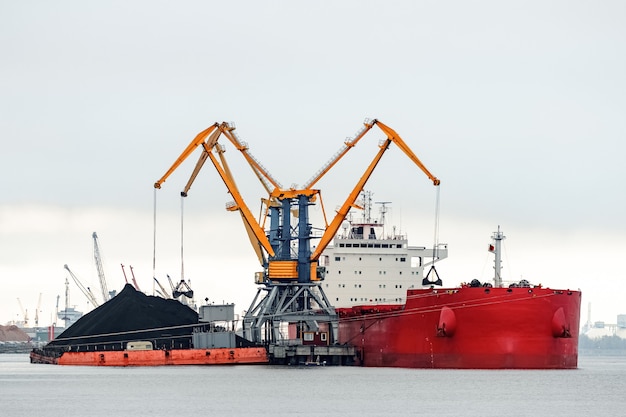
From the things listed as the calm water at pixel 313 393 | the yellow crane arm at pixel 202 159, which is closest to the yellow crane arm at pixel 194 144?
the yellow crane arm at pixel 202 159

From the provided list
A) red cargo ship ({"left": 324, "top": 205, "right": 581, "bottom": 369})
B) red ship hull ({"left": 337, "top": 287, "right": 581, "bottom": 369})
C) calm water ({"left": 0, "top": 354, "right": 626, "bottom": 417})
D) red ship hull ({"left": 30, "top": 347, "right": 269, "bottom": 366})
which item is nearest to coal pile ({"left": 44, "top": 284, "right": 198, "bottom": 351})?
red ship hull ({"left": 30, "top": 347, "right": 269, "bottom": 366})

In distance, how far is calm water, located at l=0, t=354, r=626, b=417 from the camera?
45.7 m

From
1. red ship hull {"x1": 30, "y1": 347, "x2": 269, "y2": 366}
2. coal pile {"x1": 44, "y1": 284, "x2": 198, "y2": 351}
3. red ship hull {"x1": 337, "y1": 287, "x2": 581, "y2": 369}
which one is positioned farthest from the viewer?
coal pile {"x1": 44, "y1": 284, "x2": 198, "y2": 351}

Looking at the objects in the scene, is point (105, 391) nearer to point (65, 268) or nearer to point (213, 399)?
point (213, 399)

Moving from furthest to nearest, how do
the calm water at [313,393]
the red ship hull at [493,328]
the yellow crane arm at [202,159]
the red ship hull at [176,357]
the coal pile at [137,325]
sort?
the yellow crane arm at [202,159] → the coal pile at [137,325] → the red ship hull at [176,357] → the red ship hull at [493,328] → the calm water at [313,393]

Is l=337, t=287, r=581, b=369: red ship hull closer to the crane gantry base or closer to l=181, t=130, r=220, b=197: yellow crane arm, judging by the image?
the crane gantry base

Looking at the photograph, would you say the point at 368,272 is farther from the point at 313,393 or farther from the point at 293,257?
the point at 313,393

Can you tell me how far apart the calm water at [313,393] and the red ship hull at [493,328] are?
2.33 feet

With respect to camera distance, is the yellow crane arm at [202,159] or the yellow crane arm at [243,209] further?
the yellow crane arm at [202,159]

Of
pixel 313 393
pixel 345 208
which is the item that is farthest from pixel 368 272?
pixel 313 393

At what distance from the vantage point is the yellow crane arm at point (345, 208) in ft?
232

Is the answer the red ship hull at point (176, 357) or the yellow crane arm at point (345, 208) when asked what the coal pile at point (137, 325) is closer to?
the red ship hull at point (176, 357)

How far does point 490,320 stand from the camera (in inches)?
2334

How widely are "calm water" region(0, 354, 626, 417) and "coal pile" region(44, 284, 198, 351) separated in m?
5.41
